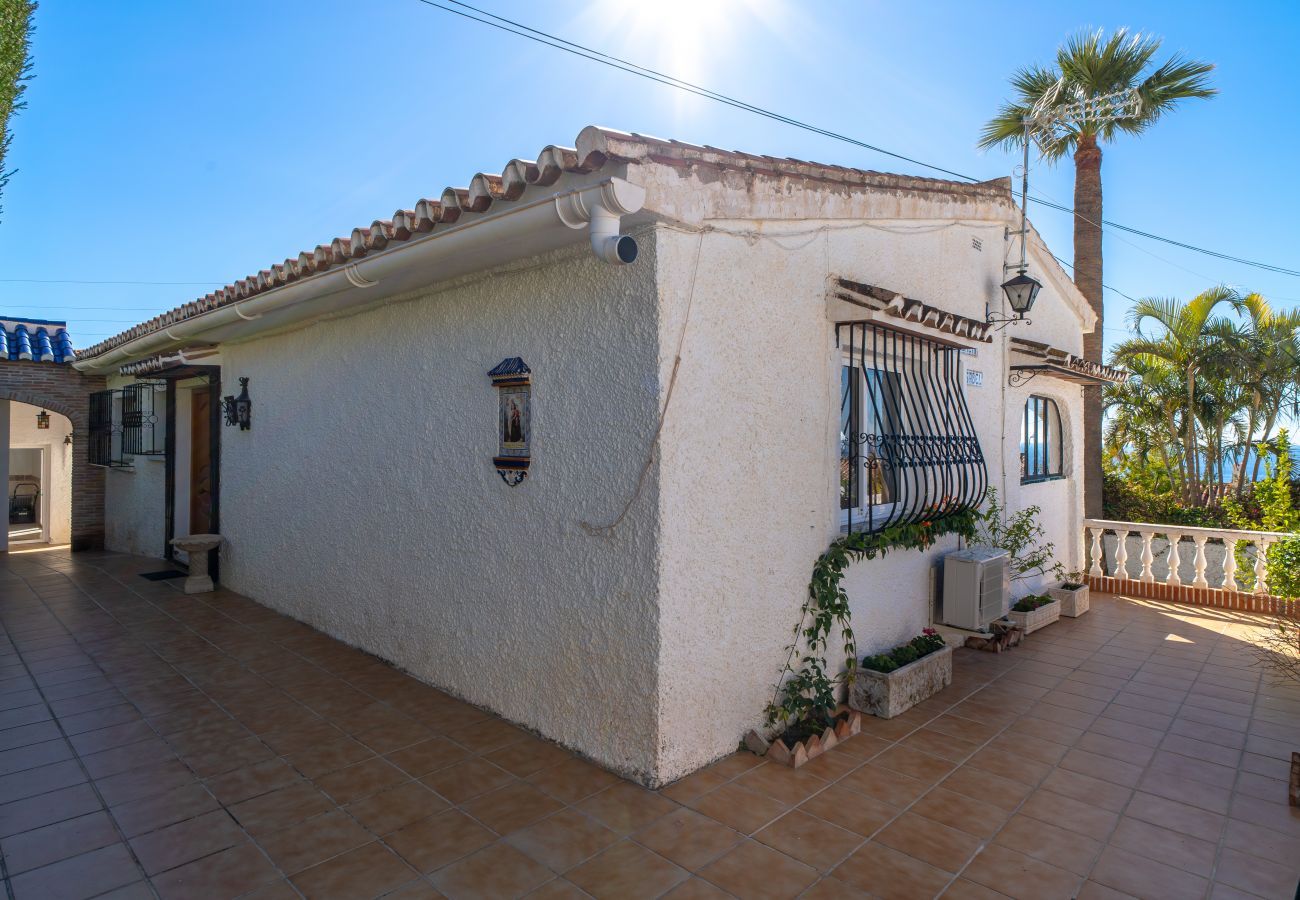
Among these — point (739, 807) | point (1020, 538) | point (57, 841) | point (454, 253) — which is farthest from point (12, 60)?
point (1020, 538)

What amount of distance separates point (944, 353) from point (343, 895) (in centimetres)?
663

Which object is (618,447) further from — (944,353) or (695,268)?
(944,353)

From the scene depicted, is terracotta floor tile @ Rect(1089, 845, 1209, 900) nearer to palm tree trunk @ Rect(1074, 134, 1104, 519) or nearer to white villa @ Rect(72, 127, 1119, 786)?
white villa @ Rect(72, 127, 1119, 786)

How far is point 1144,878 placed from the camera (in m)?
3.47

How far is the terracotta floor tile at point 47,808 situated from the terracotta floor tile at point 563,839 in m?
2.60

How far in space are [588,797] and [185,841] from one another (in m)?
2.17

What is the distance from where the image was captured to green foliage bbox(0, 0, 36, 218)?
5543 mm

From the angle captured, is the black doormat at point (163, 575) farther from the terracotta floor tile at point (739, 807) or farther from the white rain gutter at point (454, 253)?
the terracotta floor tile at point (739, 807)

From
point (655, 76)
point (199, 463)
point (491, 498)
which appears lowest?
point (491, 498)

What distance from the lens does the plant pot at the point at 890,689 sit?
5461 millimetres

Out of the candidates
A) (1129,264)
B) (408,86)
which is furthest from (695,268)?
(1129,264)

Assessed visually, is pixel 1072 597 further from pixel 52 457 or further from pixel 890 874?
pixel 52 457

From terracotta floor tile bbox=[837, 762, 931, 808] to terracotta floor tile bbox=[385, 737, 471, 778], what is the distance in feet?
8.42

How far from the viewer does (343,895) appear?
128 inches
